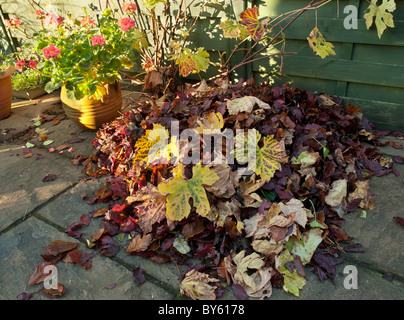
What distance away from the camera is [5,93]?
3.86 m

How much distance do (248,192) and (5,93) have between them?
10.8 feet

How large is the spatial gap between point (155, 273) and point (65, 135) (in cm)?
212

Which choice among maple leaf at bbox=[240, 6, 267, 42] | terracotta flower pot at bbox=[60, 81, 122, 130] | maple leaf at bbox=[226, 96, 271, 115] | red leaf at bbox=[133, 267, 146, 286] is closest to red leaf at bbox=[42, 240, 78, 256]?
red leaf at bbox=[133, 267, 146, 286]

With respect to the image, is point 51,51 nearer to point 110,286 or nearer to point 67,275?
point 67,275

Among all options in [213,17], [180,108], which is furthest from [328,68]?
[180,108]

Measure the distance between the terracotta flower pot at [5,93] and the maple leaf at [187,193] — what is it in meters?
2.97

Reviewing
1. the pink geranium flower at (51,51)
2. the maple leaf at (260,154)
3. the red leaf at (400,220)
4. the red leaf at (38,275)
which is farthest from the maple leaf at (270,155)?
the pink geranium flower at (51,51)

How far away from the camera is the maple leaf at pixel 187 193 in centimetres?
189

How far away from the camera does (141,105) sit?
296cm

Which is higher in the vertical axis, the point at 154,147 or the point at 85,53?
the point at 85,53

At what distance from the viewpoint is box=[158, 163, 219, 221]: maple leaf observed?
6.20 feet

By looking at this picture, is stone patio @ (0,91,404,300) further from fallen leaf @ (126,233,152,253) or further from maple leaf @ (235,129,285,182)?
maple leaf @ (235,129,285,182)

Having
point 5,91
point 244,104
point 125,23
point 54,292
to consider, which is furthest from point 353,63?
point 5,91

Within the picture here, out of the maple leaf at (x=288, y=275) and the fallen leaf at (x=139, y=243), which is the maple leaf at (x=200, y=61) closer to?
the fallen leaf at (x=139, y=243)
